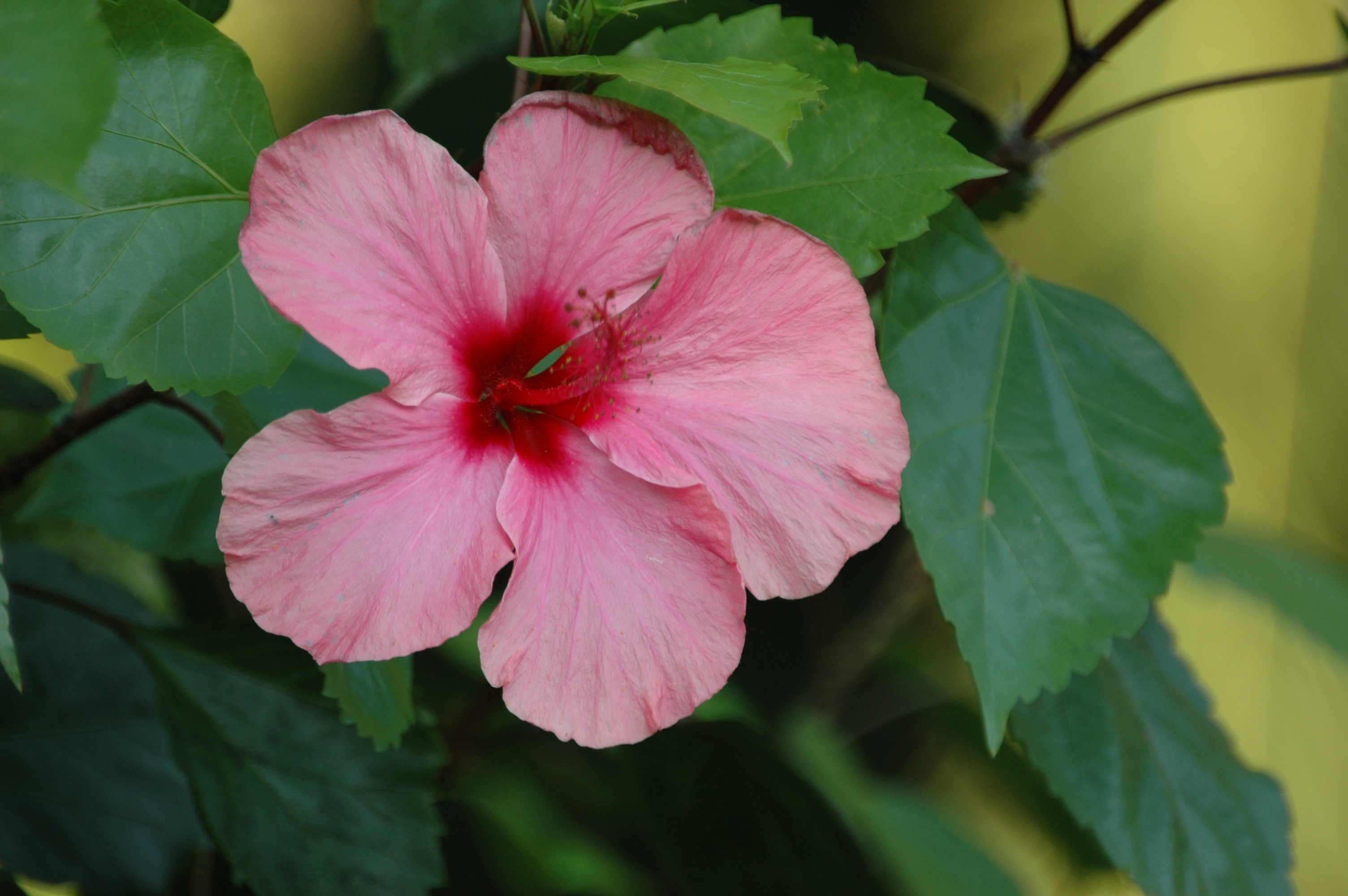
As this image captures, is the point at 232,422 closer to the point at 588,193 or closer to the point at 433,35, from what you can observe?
the point at 588,193

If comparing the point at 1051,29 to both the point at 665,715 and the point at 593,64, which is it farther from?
the point at 665,715

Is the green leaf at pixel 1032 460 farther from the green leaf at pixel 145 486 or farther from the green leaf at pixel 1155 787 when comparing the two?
the green leaf at pixel 145 486

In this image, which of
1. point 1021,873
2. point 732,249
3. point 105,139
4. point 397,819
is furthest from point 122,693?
point 1021,873

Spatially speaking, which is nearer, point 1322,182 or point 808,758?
point 808,758

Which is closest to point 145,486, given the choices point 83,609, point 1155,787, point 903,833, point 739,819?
point 83,609

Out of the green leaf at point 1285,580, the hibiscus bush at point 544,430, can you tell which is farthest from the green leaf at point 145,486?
the green leaf at point 1285,580

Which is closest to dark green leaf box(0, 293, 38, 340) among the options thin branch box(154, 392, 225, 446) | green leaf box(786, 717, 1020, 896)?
thin branch box(154, 392, 225, 446)

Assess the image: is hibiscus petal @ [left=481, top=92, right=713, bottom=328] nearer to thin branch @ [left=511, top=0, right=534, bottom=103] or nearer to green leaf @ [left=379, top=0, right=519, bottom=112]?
thin branch @ [left=511, top=0, right=534, bottom=103]
